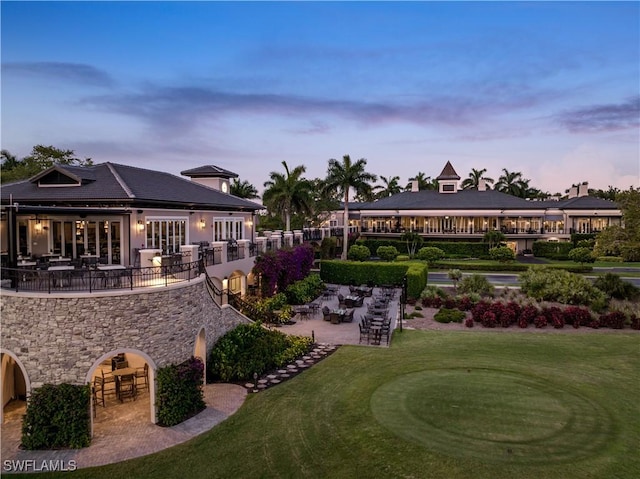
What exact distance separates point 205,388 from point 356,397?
20.2 feet

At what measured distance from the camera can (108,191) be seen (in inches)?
813

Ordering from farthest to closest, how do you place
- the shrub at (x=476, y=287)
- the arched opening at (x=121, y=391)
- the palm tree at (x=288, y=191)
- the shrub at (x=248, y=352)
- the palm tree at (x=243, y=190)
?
the palm tree at (x=243, y=190) → the palm tree at (x=288, y=191) → the shrub at (x=476, y=287) → the shrub at (x=248, y=352) → the arched opening at (x=121, y=391)

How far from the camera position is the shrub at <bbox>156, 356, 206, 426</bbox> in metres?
13.4

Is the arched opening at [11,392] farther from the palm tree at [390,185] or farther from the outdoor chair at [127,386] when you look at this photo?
the palm tree at [390,185]

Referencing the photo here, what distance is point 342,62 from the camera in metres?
30.8

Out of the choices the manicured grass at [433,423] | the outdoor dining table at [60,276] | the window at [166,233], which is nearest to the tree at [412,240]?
the manicured grass at [433,423]

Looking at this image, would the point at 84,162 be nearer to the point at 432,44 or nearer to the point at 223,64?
the point at 223,64

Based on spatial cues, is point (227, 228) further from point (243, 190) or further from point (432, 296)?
point (243, 190)

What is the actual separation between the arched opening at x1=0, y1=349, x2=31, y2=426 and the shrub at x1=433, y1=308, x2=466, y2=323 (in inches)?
839

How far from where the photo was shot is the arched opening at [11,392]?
13.9 meters

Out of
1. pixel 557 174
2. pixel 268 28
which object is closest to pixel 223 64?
pixel 268 28

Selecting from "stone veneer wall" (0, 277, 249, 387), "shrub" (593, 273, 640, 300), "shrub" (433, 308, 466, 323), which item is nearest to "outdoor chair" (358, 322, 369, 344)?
"shrub" (433, 308, 466, 323)

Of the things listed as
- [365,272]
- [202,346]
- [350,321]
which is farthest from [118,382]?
[365,272]

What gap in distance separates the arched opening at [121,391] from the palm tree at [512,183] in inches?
3177
